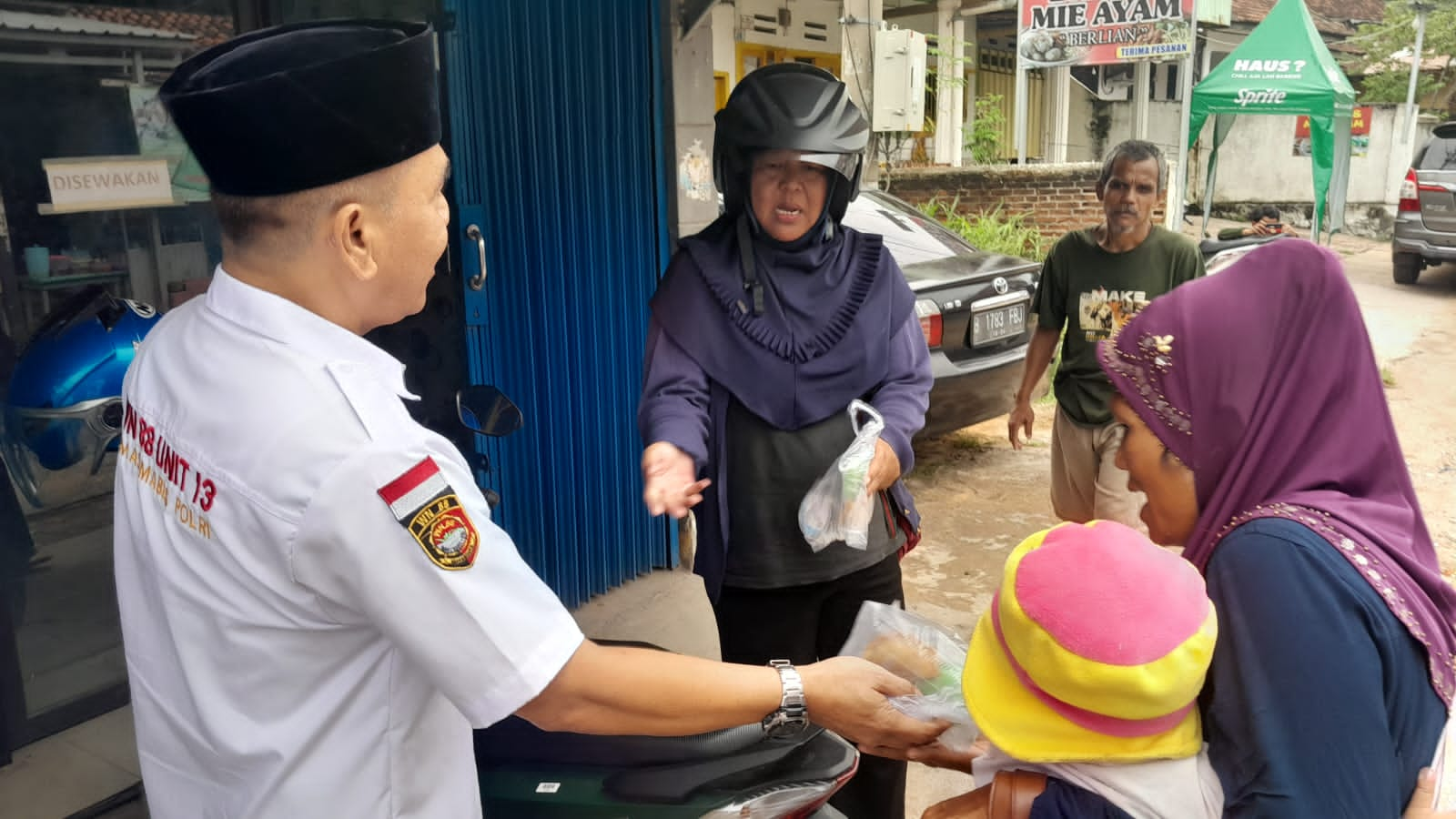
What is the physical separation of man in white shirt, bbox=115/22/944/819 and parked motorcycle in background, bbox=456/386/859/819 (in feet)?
1.16

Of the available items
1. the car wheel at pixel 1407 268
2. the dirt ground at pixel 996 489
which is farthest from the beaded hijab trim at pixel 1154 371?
the car wheel at pixel 1407 268

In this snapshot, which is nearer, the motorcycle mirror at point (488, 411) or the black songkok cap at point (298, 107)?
the black songkok cap at point (298, 107)

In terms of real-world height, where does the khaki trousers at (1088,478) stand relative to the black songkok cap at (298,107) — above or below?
below

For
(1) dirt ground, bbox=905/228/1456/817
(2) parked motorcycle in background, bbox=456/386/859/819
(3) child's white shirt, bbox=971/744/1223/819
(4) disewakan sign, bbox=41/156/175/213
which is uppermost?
(4) disewakan sign, bbox=41/156/175/213

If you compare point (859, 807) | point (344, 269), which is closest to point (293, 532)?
point (344, 269)

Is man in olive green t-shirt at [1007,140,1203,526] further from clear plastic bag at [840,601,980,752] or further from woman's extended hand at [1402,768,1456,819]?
woman's extended hand at [1402,768,1456,819]

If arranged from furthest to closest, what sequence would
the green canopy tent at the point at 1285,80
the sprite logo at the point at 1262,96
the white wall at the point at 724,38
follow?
the sprite logo at the point at 1262,96 < the green canopy tent at the point at 1285,80 < the white wall at the point at 724,38

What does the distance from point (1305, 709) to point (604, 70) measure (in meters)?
3.17

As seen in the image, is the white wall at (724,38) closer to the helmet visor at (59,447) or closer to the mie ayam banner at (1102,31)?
the mie ayam banner at (1102,31)

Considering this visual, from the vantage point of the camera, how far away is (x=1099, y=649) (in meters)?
1.21

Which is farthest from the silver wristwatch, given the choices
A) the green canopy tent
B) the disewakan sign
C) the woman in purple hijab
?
the green canopy tent

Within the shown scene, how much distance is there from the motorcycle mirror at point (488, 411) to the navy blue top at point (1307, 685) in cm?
147

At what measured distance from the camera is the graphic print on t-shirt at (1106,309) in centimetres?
412

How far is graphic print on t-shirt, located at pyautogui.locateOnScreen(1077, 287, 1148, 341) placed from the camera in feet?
13.5
